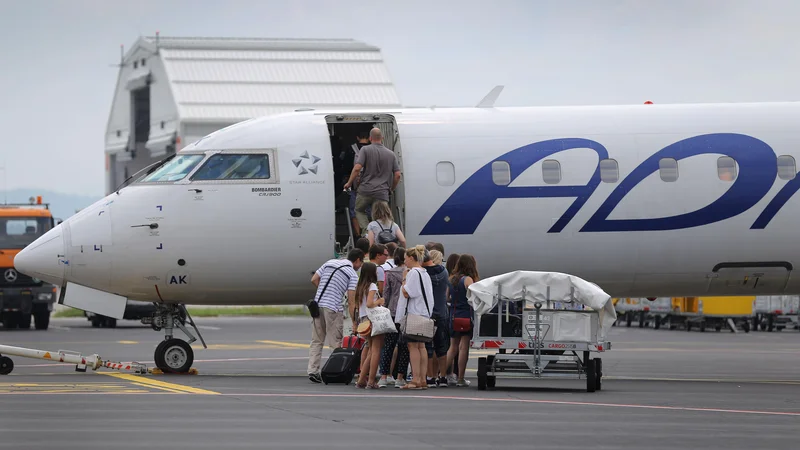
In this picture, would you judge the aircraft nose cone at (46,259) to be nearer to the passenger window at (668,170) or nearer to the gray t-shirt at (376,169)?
the gray t-shirt at (376,169)

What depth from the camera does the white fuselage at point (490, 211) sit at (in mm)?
19312

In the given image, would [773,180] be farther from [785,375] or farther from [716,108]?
[785,375]

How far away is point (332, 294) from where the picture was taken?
18.2 m

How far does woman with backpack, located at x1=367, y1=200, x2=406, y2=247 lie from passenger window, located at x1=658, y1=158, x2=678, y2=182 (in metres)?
4.25

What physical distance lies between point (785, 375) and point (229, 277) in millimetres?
9455

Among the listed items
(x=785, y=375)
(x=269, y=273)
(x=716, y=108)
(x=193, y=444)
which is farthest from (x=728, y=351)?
(x=193, y=444)

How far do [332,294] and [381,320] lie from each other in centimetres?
149

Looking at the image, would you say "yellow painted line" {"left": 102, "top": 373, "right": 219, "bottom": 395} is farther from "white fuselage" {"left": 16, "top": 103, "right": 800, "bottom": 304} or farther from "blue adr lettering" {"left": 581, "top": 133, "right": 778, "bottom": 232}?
"blue adr lettering" {"left": 581, "top": 133, "right": 778, "bottom": 232}

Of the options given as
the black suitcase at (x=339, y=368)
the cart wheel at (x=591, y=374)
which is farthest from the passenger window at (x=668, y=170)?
the black suitcase at (x=339, y=368)

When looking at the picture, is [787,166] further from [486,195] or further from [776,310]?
[776,310]

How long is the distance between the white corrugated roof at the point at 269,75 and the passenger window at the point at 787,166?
5520 centimetres

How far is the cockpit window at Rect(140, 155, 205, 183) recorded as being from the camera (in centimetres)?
1964

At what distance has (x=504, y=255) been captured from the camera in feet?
64.6

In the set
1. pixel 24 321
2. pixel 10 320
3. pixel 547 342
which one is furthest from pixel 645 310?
pixel 547 342
